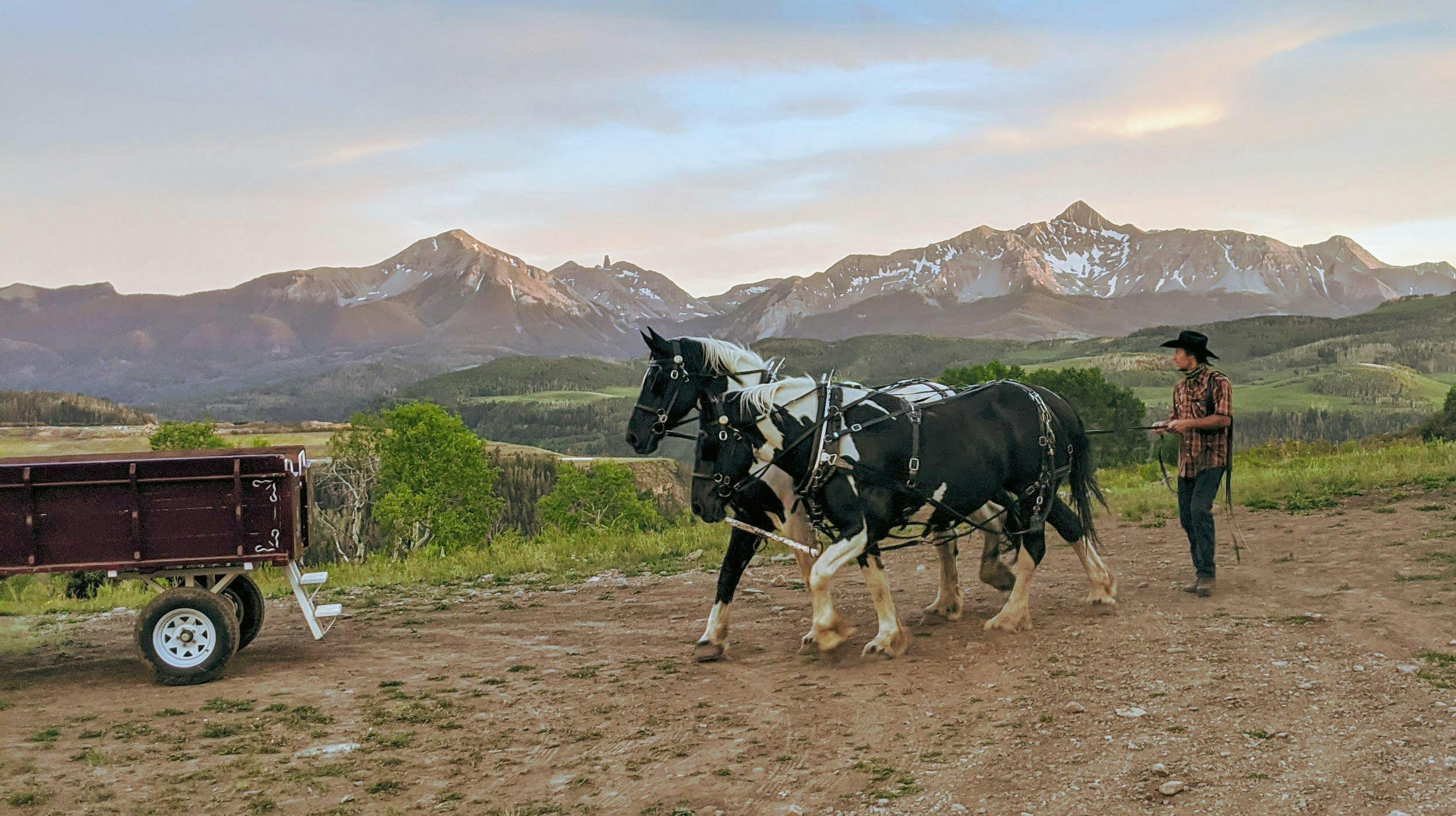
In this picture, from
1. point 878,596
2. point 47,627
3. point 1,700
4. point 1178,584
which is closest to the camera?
point 1,700

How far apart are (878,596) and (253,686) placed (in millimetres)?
4966

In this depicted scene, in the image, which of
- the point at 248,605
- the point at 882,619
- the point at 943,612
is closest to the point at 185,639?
the point at 248,605

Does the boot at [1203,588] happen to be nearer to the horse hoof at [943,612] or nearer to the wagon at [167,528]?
the horse hoof at [943,612]

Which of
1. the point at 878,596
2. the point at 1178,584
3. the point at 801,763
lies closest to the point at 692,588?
the point at 878,596

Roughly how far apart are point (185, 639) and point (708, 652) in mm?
4223

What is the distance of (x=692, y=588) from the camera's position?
12.3 meters

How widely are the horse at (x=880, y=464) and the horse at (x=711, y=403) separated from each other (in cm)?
29

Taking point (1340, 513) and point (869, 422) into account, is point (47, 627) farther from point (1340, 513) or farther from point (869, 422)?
point (1340, 513)

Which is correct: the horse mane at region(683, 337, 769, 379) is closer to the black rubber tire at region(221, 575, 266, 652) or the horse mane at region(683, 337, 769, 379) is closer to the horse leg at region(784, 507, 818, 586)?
the horse leg at region(784, 507, 818, 586)

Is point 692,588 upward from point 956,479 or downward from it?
downward

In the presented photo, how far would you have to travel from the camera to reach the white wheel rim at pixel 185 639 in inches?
329

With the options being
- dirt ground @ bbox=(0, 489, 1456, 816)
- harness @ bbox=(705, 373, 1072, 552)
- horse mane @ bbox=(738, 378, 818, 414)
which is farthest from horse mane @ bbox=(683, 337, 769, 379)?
dirt ground @ bbox=(0, 489, 1456, 816)

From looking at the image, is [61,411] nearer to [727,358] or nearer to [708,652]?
[727,358]

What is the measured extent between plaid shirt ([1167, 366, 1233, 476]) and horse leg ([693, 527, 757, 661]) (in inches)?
156
